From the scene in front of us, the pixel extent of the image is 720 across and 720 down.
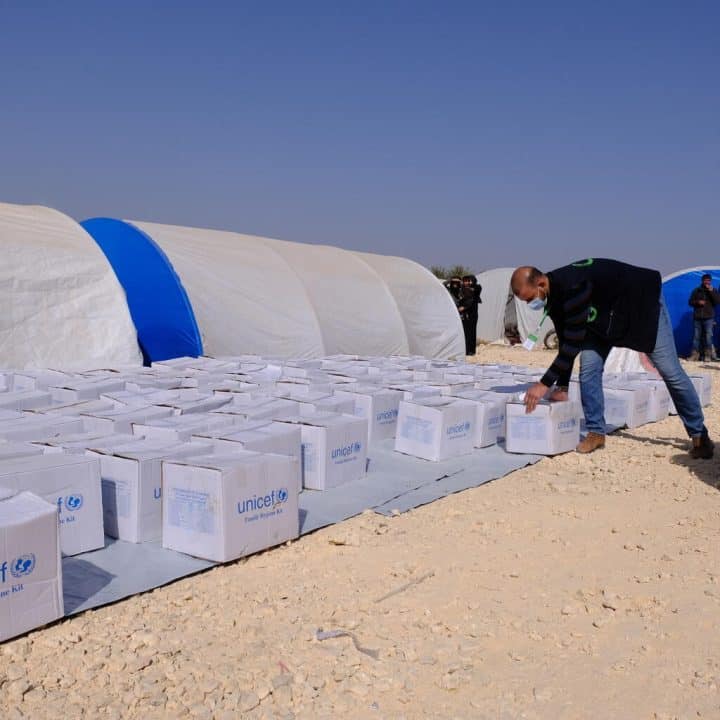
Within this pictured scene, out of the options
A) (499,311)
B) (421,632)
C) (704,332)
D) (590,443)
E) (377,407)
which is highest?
(499,311)

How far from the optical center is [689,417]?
5148mm

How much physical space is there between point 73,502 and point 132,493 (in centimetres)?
26

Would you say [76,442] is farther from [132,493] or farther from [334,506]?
[334,506]

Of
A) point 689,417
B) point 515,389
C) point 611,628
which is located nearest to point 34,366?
point 515,389

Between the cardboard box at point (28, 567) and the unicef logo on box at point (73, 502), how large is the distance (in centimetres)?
55

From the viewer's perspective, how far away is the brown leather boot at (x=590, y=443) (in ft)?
18.3

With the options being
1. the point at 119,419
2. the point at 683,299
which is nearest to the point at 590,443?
the point at 119,419

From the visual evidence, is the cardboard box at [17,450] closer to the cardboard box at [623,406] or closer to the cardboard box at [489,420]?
the cardboard box at [489,420]

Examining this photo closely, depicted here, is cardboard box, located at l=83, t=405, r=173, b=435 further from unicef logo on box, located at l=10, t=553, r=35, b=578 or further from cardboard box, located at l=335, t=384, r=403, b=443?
unicef logo on box, located at l=10, t=553, r=35, b=578

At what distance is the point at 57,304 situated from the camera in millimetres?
8359

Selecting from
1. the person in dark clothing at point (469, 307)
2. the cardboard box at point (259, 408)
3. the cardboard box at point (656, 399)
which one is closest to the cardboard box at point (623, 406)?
the cardboard box at point (656, 399)

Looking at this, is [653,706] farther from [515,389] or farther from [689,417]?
[515,389]

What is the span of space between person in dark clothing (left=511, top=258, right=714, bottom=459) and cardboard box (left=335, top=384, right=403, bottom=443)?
1.06 m

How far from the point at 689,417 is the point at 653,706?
3.36 meters
